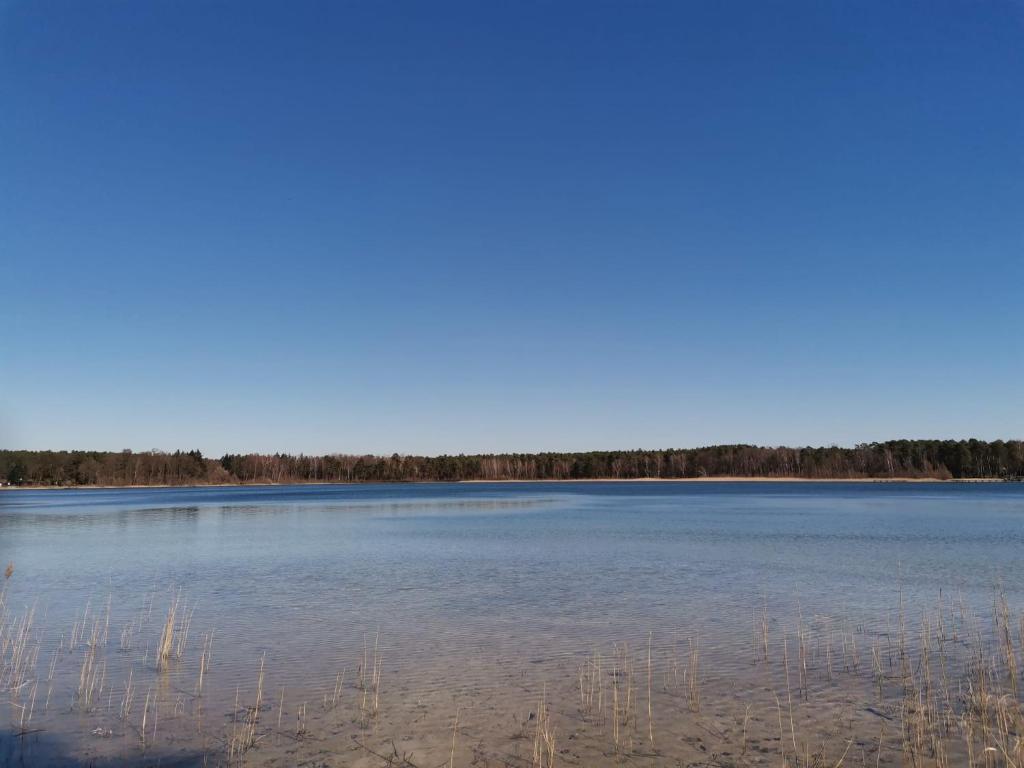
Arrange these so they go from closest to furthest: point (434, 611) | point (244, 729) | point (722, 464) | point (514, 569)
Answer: point (244, 729), point (434, 611), point (514, 569), point (722, 464)

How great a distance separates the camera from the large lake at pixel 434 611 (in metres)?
8.99

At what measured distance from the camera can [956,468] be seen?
507ft

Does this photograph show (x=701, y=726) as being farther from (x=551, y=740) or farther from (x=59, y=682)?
(x=59, y=682)

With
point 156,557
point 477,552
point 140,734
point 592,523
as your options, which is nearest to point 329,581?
point 477,552

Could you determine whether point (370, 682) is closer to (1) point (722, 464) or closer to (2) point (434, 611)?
(2) point (434, 611)

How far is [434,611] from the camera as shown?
16.5m

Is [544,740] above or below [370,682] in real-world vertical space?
above

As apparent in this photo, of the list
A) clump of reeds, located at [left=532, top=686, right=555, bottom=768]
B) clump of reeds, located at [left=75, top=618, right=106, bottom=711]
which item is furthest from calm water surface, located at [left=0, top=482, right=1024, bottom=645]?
clump of reeds, located at [left=532, top=686, right=555, bottom=768]

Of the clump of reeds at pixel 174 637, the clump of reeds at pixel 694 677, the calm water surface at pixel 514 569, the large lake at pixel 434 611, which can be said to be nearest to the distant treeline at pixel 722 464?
the calm water surface at pixel 514 569

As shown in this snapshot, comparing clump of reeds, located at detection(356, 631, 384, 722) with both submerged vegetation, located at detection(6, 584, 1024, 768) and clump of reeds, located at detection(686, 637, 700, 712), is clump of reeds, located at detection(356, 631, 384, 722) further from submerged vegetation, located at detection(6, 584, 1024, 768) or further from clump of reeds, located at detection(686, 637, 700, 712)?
clump of reeds, located at detection(686, 637, 700, 712)

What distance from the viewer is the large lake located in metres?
8.99

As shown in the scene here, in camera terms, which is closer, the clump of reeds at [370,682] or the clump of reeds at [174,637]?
the clump of reeds at [370,682]

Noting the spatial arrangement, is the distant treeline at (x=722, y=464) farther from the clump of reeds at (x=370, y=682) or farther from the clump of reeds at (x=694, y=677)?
the clump of reeds at (x=694, y=677)

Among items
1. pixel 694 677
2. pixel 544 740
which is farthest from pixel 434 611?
pixel 544 740
